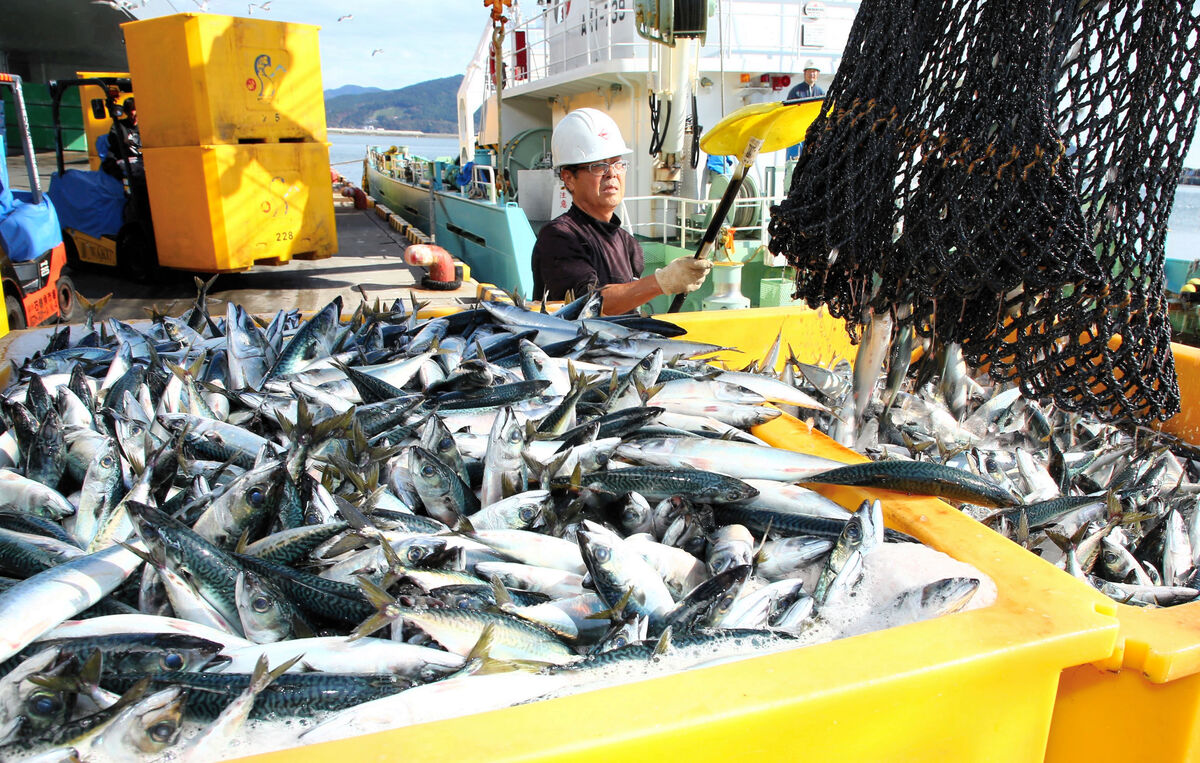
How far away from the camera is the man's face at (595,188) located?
3789 mm

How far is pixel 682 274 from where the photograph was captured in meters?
3.49

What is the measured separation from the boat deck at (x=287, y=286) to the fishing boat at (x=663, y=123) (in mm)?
1569

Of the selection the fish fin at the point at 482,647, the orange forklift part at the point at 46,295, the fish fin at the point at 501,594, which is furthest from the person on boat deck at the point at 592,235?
the orange forklift part at the point at 46,295

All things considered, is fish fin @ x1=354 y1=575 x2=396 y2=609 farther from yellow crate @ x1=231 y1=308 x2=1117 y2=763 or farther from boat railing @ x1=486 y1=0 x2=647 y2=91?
boat railing @ x1=486 y1=0 x2=647 y2=91

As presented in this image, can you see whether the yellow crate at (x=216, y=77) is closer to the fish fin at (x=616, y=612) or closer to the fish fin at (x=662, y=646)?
the fish fin at (x=616, y=612)

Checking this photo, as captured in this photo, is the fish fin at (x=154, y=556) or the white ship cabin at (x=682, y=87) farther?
the white ship cabin at (x=682, y=87)

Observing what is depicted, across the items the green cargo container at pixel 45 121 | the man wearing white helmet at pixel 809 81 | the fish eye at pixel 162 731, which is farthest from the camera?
the green cargo container at pixel 45 121

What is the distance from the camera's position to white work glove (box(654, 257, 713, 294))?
346 cm

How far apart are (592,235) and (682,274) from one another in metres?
0.64

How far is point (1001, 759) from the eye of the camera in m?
1.28

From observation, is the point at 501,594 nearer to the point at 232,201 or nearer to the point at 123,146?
the point at 232,201

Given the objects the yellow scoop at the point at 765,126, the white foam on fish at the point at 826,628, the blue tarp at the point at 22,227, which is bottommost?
the white foam on fish at the point at 826,628

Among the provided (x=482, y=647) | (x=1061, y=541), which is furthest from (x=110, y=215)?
(x=1061, y=541)

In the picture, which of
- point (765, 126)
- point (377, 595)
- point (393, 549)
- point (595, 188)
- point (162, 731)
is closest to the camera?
point (162, 731)
